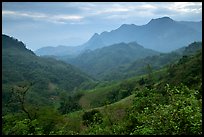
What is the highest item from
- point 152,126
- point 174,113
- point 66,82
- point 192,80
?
point 174,113

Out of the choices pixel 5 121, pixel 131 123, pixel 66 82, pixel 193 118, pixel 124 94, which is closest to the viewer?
pixel 193 118

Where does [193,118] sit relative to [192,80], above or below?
above

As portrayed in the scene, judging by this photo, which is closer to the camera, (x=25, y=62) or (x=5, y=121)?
(x=5, y=121)

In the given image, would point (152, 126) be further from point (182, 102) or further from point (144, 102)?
point (144, 102)

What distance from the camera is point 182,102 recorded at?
8953 millimetres

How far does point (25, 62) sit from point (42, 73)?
3236 centimetres

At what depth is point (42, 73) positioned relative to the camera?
563 ft

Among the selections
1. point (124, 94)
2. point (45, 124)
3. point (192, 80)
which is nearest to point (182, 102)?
point (45, 124)

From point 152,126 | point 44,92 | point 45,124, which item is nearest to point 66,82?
point 44,92

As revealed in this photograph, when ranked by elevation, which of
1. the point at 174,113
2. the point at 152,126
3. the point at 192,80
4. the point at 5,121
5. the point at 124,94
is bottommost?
the point at 124,94

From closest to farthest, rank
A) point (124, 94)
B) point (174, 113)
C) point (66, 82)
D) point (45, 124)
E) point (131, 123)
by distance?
point (174, 113) → point (131, 123) → point (45, 124) → point (124, 94) → point (66, 82)

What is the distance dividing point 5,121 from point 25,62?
185 metres

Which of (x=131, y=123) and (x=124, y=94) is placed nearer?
(x=131, y=123)

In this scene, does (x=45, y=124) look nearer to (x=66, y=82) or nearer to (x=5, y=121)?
(x=5, y=121)
